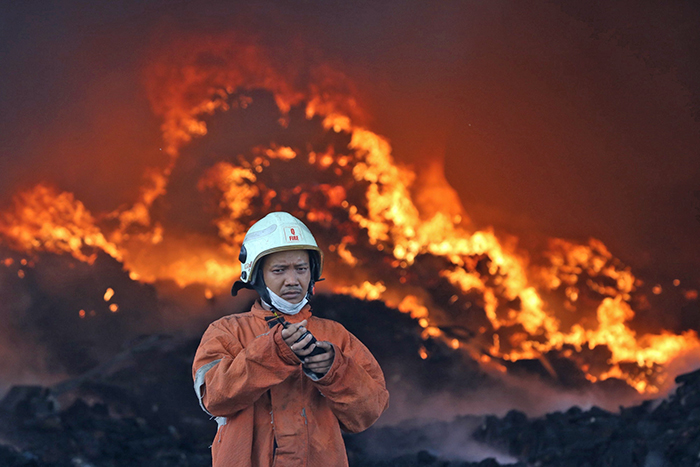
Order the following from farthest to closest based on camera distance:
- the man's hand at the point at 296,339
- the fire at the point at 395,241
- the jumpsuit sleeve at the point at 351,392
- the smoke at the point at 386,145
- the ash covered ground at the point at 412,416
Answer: the fire at the point at 395,241 < the smoke at the point at 386,145 < the ash covered ground at the point at 412,416 < the jumpsuit sleeve at the point at 351,392 < the man's hand at the point at 296,339

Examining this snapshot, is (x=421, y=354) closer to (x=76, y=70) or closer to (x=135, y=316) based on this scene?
(x=135, y=316)

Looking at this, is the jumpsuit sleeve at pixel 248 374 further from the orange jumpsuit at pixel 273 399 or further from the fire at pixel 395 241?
the fire at pixel 395 241

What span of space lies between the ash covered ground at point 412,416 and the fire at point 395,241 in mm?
210

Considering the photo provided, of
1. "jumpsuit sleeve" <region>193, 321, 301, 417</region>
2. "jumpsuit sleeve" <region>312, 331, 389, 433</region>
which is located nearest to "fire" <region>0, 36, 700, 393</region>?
"jumpsuit sleeve" <region>312, 331, 389, 433</region>

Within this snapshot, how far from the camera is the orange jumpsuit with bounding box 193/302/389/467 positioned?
2.60 m

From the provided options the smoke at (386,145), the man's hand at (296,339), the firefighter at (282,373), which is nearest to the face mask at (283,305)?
the firefighter at (282,373)

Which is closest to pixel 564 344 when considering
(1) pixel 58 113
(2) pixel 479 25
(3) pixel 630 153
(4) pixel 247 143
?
(3) pixel 630 153

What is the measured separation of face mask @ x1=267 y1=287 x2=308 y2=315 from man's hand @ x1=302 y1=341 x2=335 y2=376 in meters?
0.55

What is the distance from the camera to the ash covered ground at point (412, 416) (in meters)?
5.48

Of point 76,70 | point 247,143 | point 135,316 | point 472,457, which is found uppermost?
point 76,70

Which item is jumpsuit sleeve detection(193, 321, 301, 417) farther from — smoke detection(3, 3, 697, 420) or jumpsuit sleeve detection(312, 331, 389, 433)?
smoke detection(3, 3, 697, 420)

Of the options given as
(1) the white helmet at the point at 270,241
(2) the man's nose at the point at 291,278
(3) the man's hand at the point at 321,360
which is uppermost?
(1) the white helmet at the point at 270,241

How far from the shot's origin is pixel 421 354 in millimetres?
5938

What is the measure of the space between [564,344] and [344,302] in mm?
2142
